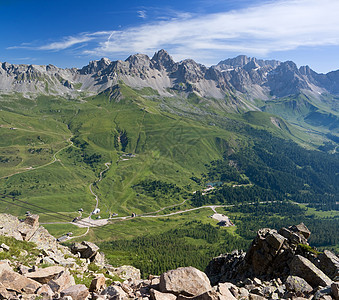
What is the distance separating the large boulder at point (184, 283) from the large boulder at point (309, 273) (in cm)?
1977

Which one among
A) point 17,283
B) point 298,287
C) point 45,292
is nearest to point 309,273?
point 298,287

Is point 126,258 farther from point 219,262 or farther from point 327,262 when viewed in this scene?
point 327,262

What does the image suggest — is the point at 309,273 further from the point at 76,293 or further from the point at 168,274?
the point at 76,293

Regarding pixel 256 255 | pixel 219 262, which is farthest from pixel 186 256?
pixel 256 255

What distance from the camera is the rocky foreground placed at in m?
23.1

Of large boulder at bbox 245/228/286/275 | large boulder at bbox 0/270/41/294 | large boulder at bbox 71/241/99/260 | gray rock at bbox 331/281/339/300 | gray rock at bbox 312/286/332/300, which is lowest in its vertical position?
large boulder at bbox 245/228/286/275

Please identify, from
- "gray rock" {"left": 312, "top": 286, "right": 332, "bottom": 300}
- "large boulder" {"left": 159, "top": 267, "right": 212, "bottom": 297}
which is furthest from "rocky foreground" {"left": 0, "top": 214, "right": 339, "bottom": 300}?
"gray rock" {"left": 312, "top": 286, "right": 332, "bottom": 300}

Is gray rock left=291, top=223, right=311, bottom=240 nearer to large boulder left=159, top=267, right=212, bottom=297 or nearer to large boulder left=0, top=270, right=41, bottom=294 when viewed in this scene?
large boulder left=159, top=267, right=212, bottom=297

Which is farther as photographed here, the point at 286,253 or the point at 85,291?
the point at 286,253

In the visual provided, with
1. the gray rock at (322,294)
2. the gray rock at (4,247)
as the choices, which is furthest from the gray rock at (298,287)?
the gray rock at (4,247)

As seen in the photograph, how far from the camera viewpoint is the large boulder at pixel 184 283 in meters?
23.8

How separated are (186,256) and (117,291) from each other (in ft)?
549

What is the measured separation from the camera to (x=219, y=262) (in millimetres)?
→ 67125

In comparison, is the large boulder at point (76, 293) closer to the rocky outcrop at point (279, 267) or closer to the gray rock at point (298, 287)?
the rocky outcrop at point (279, 267)
